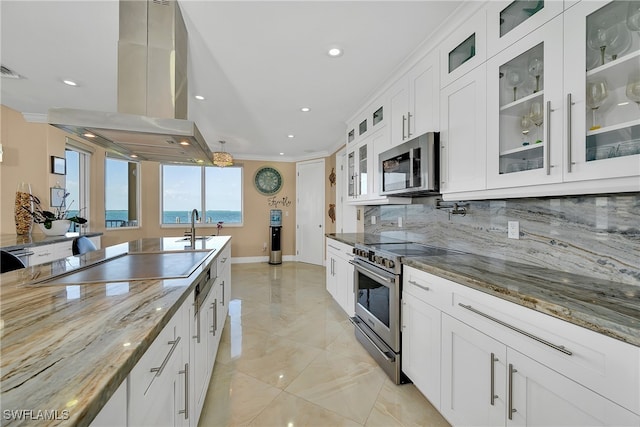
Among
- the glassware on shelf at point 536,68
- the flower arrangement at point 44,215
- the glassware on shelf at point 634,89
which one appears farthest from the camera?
the flower arrangement at point 44,215

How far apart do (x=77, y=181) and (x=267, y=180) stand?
339 cm

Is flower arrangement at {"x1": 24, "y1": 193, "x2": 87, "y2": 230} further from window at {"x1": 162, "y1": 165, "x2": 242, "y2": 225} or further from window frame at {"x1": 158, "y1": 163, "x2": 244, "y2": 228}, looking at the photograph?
window at {"x1": 162, "y1": 165, "x2": 242, "y2": 225}

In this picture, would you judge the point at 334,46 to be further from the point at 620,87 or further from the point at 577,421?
the point at 577,421

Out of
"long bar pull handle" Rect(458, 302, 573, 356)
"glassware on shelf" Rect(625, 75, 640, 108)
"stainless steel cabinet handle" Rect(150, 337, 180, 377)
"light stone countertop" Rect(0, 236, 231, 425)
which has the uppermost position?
"glassware on shelf" Rect(625, 75, 640, 108)

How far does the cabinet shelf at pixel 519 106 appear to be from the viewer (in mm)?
1338

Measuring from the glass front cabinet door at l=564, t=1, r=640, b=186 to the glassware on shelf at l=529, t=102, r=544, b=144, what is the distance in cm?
17

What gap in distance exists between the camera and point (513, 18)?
1.41 meters

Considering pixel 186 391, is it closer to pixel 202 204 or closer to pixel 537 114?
pixel 537 114

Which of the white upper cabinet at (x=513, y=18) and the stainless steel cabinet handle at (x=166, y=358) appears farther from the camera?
the white upper cabinet at (x=513, y=18)

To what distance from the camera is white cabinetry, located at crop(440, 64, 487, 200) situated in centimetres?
157

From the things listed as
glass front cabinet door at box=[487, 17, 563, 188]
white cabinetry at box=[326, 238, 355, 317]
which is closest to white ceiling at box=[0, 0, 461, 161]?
glass front cabinet door at box=[487, 17, 563, 188]

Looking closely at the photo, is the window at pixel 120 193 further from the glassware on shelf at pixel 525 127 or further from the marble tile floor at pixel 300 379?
the glassware on shelf at pixel 525 127

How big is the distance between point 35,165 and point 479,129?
5.20m

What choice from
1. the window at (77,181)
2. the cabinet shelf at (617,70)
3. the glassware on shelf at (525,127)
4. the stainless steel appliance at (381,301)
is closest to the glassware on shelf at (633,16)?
the cabinet shelf at (617,70)
